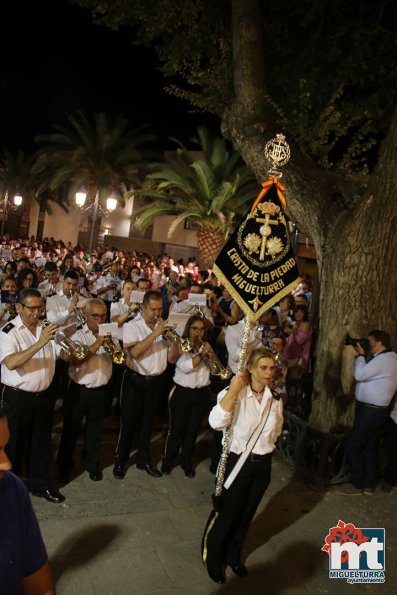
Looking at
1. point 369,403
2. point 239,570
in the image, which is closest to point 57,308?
point 239,570

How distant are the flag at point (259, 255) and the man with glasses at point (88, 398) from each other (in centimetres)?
171

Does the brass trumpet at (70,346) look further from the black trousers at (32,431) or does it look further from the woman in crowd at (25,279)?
the woman in crowd at (25,279)

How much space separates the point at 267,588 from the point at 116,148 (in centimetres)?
2156

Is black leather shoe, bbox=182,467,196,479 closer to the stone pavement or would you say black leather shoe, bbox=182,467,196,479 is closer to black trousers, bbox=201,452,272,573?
the stone pavement

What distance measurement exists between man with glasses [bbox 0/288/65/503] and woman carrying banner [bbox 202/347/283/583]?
1794 millimetres

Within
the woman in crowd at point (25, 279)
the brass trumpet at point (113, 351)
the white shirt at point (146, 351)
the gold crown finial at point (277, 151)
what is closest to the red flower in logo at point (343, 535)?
the white shirt at point (146, 351)

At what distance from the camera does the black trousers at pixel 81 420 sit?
562 cm

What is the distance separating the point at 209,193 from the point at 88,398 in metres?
14.0

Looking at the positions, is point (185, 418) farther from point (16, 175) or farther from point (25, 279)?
point (16, 175)

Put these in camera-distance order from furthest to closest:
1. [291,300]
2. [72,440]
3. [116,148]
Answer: [116,148]
[291,300]
[72,440]

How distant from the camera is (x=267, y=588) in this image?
4.34 metres

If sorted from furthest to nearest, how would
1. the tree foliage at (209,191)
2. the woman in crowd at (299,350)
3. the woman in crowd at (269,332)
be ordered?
the tree foliage at (209,191), the woman in crowd at (299,350), the woman in crowd at (269,332)

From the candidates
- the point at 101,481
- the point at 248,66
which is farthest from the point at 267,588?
the point at 248,66

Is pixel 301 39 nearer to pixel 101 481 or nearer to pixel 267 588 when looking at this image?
pixel 101 481
